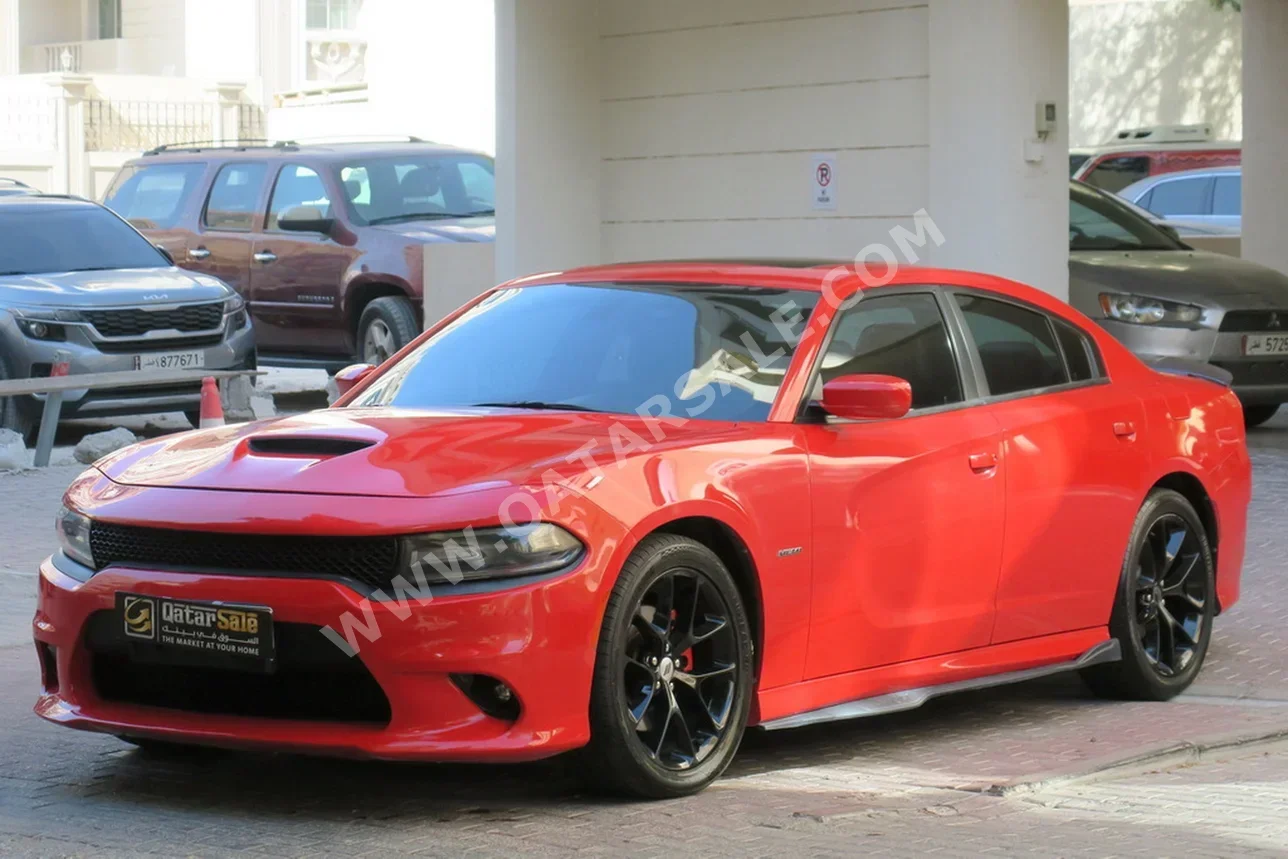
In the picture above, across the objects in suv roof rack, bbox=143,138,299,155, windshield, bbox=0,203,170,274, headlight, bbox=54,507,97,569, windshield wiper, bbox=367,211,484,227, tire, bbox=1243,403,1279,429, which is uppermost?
suv roof rack, bbox=143,138,299,155

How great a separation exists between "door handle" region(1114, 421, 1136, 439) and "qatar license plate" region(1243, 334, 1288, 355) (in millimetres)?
7469

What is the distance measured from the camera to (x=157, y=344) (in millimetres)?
15266

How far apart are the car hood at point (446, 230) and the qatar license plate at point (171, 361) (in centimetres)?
258

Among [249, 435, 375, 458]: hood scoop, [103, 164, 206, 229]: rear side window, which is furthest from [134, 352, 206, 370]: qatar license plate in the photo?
[249, 435, 375, 458]: hood scoop

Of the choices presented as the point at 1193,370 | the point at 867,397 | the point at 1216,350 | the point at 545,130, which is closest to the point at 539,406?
the point at 867,397

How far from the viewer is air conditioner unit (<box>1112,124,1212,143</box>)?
28.7 meters

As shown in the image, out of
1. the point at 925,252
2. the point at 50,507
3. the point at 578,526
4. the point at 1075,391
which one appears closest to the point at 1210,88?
the point at 925,252

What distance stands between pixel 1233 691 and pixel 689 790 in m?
2.80

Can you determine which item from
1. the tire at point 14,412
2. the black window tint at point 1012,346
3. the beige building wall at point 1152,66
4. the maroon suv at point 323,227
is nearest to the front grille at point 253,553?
the black window tint at point 1012,346

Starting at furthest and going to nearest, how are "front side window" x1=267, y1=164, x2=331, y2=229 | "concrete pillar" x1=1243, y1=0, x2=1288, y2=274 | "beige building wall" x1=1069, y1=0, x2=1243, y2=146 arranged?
"beige building wall" x1=1069, y1=0, x2=1243, y2=146, "front side window" x1=267, y1=164, x2=331, y2=229, "concrete pillar" x1=1243, y1=0, x2=1288, y2=274

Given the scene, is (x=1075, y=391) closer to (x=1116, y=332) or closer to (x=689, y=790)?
(x=689, y=790)

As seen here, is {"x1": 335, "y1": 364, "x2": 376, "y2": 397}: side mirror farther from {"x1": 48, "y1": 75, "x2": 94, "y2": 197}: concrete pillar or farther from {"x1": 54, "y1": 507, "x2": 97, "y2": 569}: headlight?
{"x1": 48, "y1": 75, "x2": 94, "y2": 197}: concrete pillar

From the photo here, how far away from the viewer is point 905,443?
6512 millimetres

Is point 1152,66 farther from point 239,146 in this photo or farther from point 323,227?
point 323,227
